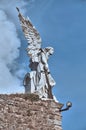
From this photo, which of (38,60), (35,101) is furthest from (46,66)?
(35,101)

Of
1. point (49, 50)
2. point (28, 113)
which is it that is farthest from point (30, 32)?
point (28, 113)

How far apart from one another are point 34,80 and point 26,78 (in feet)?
0.83

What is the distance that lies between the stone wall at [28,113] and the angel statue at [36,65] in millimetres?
416

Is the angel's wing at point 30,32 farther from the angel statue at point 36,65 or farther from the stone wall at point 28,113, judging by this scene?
the stone wall at point 28,113

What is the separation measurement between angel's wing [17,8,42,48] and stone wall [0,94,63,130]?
188 cm

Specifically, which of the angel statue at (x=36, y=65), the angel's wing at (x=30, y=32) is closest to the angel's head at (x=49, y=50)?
the angel statue at (x=36, y=65)

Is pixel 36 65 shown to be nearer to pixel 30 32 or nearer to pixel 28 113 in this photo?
pixel 30 32

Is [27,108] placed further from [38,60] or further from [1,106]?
[38,60]

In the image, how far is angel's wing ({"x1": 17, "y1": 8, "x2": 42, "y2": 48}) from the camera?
47.9ft

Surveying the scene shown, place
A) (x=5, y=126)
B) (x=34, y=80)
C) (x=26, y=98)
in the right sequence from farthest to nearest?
1. (x=34, y=80)
2. (x=26, y=98)
3. (x=5, y=126)

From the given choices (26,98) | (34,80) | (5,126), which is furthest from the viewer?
(34,80)

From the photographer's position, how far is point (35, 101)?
1347 centimetres

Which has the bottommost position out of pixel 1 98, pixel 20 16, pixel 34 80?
pixel 1 98

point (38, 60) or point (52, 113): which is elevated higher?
point (38, 60)
